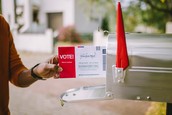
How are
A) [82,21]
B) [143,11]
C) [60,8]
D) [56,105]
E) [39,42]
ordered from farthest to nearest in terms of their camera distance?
[82,21] < [60,8] < [39,42] < [143,11] < [56,105]

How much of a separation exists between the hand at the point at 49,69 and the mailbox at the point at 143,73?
208mm

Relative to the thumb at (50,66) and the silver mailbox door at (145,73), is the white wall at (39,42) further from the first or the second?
the silver mailbox door at (145,73)

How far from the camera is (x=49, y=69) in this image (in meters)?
0.98

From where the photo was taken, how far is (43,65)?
1.00 m

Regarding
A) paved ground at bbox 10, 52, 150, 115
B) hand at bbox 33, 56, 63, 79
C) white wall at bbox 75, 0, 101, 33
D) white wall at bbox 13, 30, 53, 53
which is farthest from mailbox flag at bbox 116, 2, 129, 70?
white wall at bbox 75, 0, 101, 33

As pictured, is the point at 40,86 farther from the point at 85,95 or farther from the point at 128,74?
the point at 128,74

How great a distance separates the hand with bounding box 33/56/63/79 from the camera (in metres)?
0.96

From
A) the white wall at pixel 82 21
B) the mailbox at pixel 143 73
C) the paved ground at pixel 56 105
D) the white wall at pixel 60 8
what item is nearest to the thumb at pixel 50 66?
the mailbox at pixel 143 73

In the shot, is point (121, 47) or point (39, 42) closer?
point (121, 47)

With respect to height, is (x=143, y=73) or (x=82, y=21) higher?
(x=82, y=21)

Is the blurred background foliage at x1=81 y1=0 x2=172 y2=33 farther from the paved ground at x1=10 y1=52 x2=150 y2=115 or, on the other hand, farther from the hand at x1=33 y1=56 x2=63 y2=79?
the hand at x1=33 y1=56 x2=63 y2=79

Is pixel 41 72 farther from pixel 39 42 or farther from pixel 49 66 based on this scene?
pixel 39 42

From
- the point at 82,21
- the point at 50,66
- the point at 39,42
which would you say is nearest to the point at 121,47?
the point at 50,66

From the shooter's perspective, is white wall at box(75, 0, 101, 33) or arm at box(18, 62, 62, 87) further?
white wall at box(75, 0, 101, 33)
